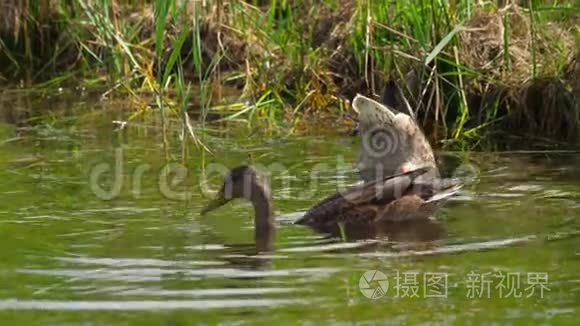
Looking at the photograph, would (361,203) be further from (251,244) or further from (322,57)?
(322,57)

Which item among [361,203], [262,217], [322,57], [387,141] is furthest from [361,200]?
[322,57]

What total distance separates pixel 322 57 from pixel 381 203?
3122 mm

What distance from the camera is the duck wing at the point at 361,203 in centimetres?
735

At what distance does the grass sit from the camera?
30.2 feet

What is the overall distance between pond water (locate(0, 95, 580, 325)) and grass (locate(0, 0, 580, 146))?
0.41 metres

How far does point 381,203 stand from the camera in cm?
754

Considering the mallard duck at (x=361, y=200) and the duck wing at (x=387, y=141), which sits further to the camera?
the duck wing at (x=387, y=141)

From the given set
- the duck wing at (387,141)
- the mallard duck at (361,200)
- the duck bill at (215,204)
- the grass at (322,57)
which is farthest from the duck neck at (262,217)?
the duck wing at (387,141)

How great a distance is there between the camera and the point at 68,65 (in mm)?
11617

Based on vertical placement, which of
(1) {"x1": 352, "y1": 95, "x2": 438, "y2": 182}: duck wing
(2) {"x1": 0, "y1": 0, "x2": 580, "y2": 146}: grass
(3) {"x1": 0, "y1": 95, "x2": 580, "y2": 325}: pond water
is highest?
(2) {"x1": 0, "y1": 0, "x2": 580, "y2": 146}: grass

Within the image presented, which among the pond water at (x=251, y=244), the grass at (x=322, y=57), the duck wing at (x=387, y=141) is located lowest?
the pond water at (x=251, y=244)

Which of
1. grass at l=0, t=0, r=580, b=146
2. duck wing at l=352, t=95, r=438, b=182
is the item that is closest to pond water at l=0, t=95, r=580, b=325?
duck wing at l=352, t=95, r=438, b=182

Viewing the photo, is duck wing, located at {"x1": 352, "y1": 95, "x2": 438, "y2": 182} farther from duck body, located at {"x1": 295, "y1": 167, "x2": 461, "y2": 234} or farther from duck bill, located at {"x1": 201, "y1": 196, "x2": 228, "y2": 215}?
duck bill, located at {"x1": 201, "y1": 196, "x2": 228, "y2": 215}

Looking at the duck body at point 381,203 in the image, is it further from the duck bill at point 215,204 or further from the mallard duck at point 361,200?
the duck bill at point 215,204
